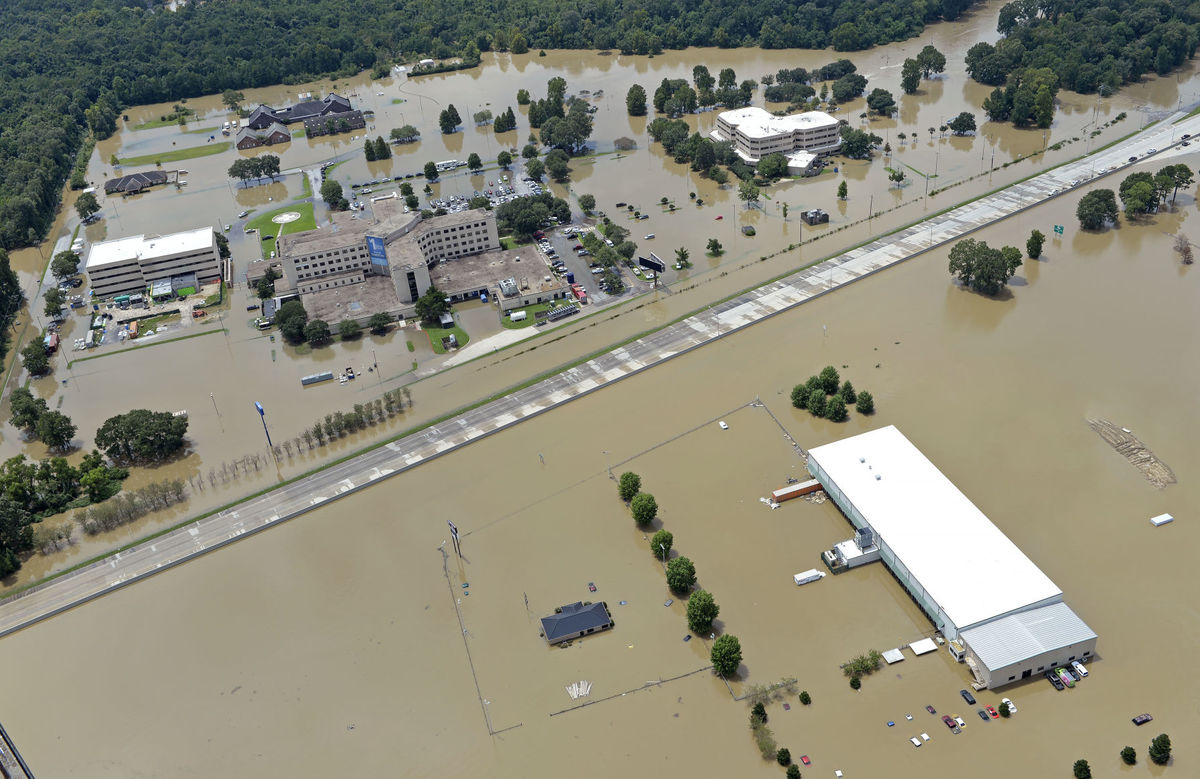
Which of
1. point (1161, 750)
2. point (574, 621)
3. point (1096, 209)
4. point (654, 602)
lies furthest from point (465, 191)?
point (1161, 750)

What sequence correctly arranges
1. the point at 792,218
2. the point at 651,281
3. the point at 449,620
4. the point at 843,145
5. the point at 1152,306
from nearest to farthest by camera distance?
the point at 449,620
the point at 1152,306
the point at 651,281
the point at 792,218
the point at 843,145

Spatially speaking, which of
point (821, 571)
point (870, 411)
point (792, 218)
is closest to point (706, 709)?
point (821, 571)

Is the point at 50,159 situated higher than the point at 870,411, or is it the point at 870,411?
the point at 50,159

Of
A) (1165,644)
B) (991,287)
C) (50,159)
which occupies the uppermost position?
(50,159)

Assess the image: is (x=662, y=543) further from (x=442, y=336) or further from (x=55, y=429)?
(x=55, y=429)

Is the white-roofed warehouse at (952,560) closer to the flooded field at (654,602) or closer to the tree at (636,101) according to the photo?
the flooded field at (654,602)

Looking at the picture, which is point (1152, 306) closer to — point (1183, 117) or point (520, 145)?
point (1183, 117)

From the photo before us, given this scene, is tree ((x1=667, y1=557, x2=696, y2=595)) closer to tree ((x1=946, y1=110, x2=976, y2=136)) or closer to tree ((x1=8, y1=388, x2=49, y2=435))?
tree ((x1=8, y1=388, x2=49, y2=435))
